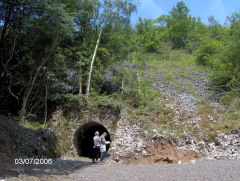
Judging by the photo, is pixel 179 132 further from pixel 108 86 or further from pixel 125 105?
pixel 108 86

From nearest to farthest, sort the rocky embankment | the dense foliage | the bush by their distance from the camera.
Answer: the rocky embankment
the dense foliage
the bush

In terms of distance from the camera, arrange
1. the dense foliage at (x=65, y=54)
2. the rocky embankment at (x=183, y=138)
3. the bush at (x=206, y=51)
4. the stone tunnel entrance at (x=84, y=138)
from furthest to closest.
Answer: the bush at (x=206, y=51) < the stone tunnel entrance at (x=84, y=138) < the dense foliage at (x=65, y=54) < the rocky embankment at (x=183, y=138)

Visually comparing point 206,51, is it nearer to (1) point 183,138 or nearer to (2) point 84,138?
(1) point 183,138

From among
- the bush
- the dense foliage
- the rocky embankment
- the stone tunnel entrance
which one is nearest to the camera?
the rocky embankment

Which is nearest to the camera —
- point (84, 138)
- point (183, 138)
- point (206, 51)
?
point (183, 138)

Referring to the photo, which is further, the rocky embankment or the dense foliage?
the dense foliage

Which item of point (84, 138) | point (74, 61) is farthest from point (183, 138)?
point (74, 61)

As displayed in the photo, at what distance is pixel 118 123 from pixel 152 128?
7.02 feet

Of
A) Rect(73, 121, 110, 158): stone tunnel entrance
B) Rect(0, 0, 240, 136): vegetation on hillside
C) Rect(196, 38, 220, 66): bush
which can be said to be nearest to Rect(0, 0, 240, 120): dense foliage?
Rect(0, 0, 240, 136): vegetation on hillside

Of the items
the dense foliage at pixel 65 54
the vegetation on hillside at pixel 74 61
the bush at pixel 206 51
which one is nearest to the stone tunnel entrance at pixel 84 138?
the vegetation on hillside at pixel 74 61

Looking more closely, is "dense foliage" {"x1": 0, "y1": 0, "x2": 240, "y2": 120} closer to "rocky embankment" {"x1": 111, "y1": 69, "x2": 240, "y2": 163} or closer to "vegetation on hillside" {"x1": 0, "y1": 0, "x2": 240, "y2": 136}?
"vegetation on hillside" {"x1": 0, "y1": 0, "x2": 240, "y2": 136}

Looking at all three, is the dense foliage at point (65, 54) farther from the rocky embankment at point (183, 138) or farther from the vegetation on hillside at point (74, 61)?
the rocky embankment at point (183, 138)

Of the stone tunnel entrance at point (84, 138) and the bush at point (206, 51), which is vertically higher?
the bush at point (206, 51)

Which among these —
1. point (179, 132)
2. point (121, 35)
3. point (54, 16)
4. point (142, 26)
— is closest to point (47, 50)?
point (54, 16)
